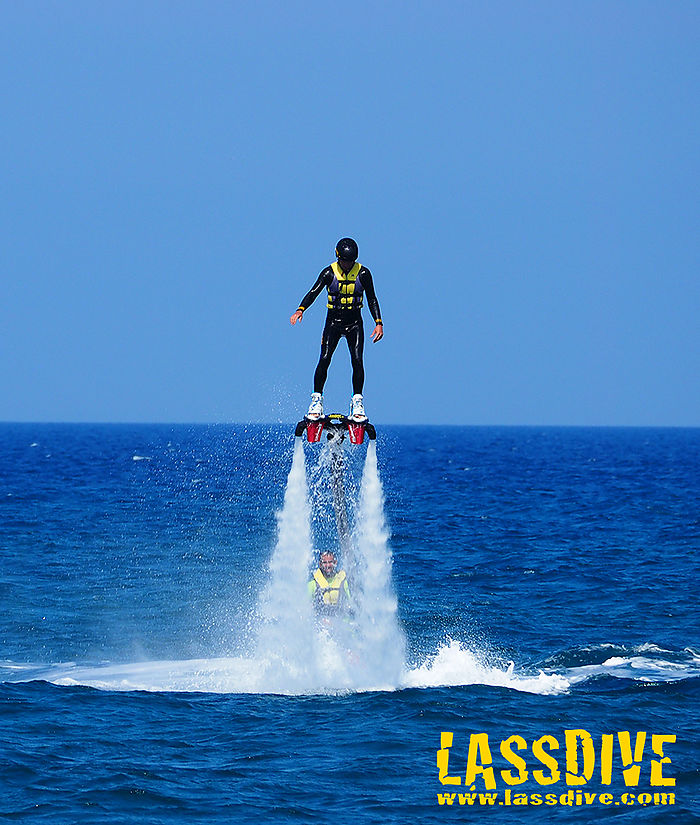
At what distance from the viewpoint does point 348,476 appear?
78.5 ft

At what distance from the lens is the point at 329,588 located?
27375 mm

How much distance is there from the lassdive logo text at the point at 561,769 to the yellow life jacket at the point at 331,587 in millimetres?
5500

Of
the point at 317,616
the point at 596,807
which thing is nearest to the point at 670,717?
the point at 596,807

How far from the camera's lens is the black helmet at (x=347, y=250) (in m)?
21.6

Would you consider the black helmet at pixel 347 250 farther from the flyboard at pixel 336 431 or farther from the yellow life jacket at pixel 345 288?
the flyboard at pixel 336 431

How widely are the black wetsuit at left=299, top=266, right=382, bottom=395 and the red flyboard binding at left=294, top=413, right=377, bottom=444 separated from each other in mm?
571

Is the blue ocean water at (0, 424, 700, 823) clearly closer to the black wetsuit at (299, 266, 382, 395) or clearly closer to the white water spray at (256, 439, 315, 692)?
the white water spray at (256, 439, 315, 692)

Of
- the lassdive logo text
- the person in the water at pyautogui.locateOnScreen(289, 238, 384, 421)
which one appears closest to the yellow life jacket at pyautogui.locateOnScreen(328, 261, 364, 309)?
the person in the water at pyautogui.locateOnScreen(289, 238, 384, 421)

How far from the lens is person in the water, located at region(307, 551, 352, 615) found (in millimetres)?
27188

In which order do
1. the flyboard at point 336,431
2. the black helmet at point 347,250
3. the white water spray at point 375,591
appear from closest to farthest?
the black helmet at point 347,250, the flyboard at point 336,431, the white water spray at point 375,591

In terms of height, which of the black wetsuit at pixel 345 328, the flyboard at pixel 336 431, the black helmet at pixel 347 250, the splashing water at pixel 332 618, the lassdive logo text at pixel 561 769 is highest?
the black helmet at pixel 347 250

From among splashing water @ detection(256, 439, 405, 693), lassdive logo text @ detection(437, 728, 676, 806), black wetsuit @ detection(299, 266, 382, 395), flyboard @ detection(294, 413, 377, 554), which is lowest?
lassdive logo text @ detection(437, 728, 676, 806)

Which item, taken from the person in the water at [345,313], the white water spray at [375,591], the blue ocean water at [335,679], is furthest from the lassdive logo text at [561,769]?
the person in the water at [345,313]

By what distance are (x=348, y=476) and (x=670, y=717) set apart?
797 centimetres
